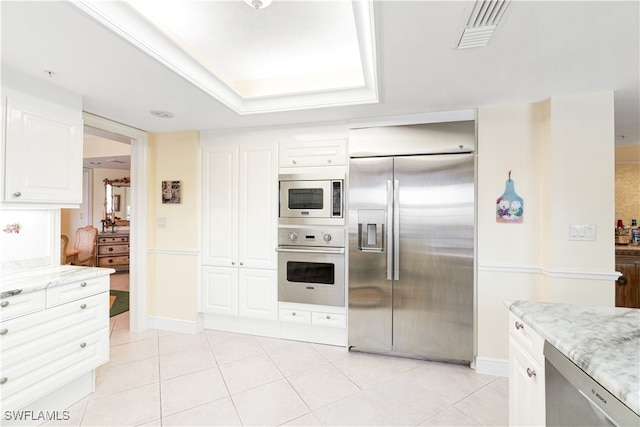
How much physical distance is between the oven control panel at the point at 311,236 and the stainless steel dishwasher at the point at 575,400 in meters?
1.92

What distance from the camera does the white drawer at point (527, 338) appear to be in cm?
131

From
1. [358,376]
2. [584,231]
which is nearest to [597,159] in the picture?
[584,231]

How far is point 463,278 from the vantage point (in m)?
2.63

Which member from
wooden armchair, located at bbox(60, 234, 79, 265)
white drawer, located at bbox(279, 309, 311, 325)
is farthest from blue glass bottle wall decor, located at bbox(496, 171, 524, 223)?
wooden armchair, located at bbox(60, 234, 79, 265)

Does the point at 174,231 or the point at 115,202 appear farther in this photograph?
the point at 115,202

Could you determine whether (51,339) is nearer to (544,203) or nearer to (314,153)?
(314,153)

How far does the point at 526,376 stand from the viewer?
1.41m

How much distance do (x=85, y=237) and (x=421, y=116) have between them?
6.22 meters

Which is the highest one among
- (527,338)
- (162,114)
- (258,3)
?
(258,3)

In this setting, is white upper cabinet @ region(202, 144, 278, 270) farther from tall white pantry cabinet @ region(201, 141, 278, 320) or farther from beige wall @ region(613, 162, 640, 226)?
beige wall @ region(613, 162, 640, 226)

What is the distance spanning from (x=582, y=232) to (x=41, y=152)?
Result: 392 centimetres

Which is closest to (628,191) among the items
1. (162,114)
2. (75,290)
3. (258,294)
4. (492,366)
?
(492,366)

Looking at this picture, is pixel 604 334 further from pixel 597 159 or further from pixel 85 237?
pixel 85 237

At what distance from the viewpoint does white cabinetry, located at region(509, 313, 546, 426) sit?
1298 mm
